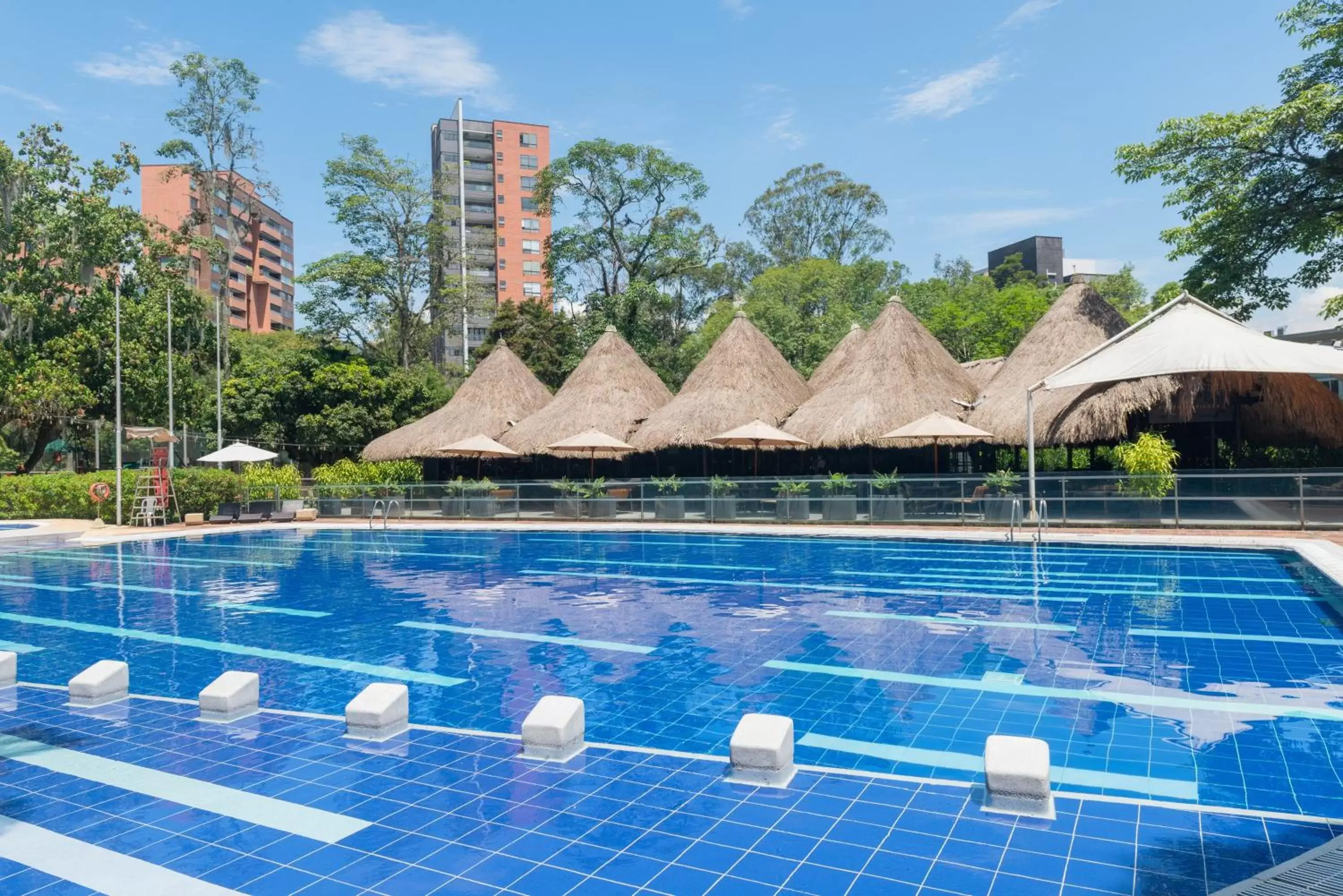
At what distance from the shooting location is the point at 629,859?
4.07 meters

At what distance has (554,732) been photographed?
5.48 metres

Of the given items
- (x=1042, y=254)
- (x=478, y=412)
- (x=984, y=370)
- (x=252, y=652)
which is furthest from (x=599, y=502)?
(x=1042, y=254)

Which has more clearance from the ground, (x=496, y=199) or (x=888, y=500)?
(x=496, y=199)

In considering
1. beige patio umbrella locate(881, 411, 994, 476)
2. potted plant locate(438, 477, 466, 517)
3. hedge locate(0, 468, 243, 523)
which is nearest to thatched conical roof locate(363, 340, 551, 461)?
potted plant locate(438, 477, 466, 517)

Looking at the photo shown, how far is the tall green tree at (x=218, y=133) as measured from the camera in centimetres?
3769

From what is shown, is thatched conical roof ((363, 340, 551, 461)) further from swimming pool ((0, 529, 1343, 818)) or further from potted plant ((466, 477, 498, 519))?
swimming pool ((0, 529, 1343, 818))

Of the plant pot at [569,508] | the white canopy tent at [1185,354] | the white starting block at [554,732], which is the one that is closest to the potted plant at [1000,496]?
the white canopy tent at [1185,354]

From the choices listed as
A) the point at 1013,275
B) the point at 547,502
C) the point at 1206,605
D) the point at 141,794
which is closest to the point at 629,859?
the point at 141,794

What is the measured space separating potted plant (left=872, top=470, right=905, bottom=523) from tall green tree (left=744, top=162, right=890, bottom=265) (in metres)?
37.0

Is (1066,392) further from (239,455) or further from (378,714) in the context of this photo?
(239,455)

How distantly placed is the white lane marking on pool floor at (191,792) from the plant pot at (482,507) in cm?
1831

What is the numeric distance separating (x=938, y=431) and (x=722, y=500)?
5383mm

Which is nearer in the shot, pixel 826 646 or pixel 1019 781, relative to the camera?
pixel 1019 781

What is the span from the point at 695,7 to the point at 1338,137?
14400 millimetres
